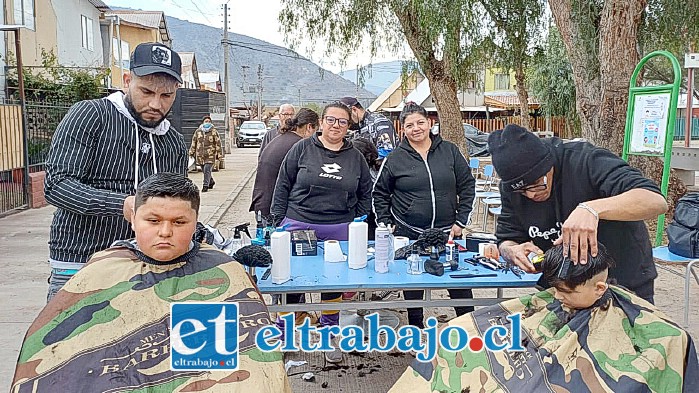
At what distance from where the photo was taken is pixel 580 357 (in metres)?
2.50

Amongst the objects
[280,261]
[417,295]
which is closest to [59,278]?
[280,261]

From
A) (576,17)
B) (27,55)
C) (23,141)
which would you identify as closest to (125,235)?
(576,17)

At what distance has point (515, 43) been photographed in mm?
12656

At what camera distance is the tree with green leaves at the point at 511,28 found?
12109mm

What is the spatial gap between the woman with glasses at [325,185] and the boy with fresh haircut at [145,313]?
174 centimetres

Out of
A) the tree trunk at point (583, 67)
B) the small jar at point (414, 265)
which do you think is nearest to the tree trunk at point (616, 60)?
the tree trunk at point (583, 67)

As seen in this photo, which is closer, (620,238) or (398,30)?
(620,238)

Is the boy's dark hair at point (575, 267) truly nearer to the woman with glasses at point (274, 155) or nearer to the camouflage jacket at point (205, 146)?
the woman with glasses at point (274, 155)

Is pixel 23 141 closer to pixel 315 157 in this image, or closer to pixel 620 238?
pixel 315 157

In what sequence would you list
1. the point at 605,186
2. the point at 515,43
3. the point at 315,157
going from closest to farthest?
the point at 605,186, the point at 315,157, the point at 515,43

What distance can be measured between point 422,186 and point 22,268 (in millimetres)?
4869

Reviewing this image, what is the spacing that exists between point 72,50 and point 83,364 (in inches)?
862

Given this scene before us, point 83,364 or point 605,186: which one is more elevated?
point 605,186

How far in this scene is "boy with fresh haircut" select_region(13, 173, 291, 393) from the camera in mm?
2152
